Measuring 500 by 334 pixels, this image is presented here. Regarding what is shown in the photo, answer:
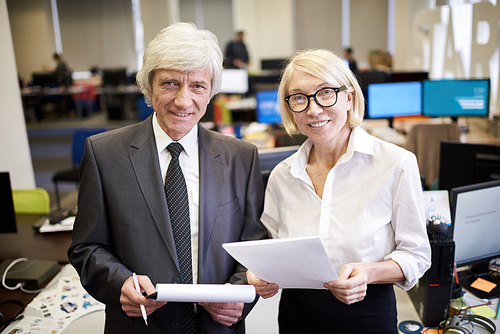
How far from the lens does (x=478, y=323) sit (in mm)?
1567

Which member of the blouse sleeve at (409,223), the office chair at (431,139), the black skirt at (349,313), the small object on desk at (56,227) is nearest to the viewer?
the blouse sleeve at (409,223)

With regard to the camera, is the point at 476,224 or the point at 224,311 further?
the point at 476,224

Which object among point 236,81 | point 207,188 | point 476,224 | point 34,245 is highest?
point 236,81

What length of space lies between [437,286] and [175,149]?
1.15 m

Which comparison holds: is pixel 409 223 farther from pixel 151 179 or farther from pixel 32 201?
pixel 32 201

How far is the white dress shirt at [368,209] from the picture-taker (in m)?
1.23

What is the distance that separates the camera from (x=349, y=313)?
1329 millimetres

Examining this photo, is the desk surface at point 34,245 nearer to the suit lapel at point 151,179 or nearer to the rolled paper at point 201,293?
the suit lapel at point 151,179

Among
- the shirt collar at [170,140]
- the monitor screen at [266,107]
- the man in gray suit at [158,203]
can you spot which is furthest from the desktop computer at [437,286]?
the monitor screen at [266,107]

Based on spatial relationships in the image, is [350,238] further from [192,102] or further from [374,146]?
[192,102]

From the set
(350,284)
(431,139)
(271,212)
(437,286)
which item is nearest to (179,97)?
(271,212)

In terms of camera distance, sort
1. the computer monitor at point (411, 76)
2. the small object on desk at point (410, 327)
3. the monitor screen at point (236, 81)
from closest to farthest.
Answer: the small object on desk at point (410, 327)
the computer monitor at point (411, 76)
the monitor screen at point (236, 81)

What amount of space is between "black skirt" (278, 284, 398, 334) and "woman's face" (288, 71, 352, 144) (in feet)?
1.74

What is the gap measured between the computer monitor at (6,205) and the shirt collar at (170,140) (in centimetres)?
116
